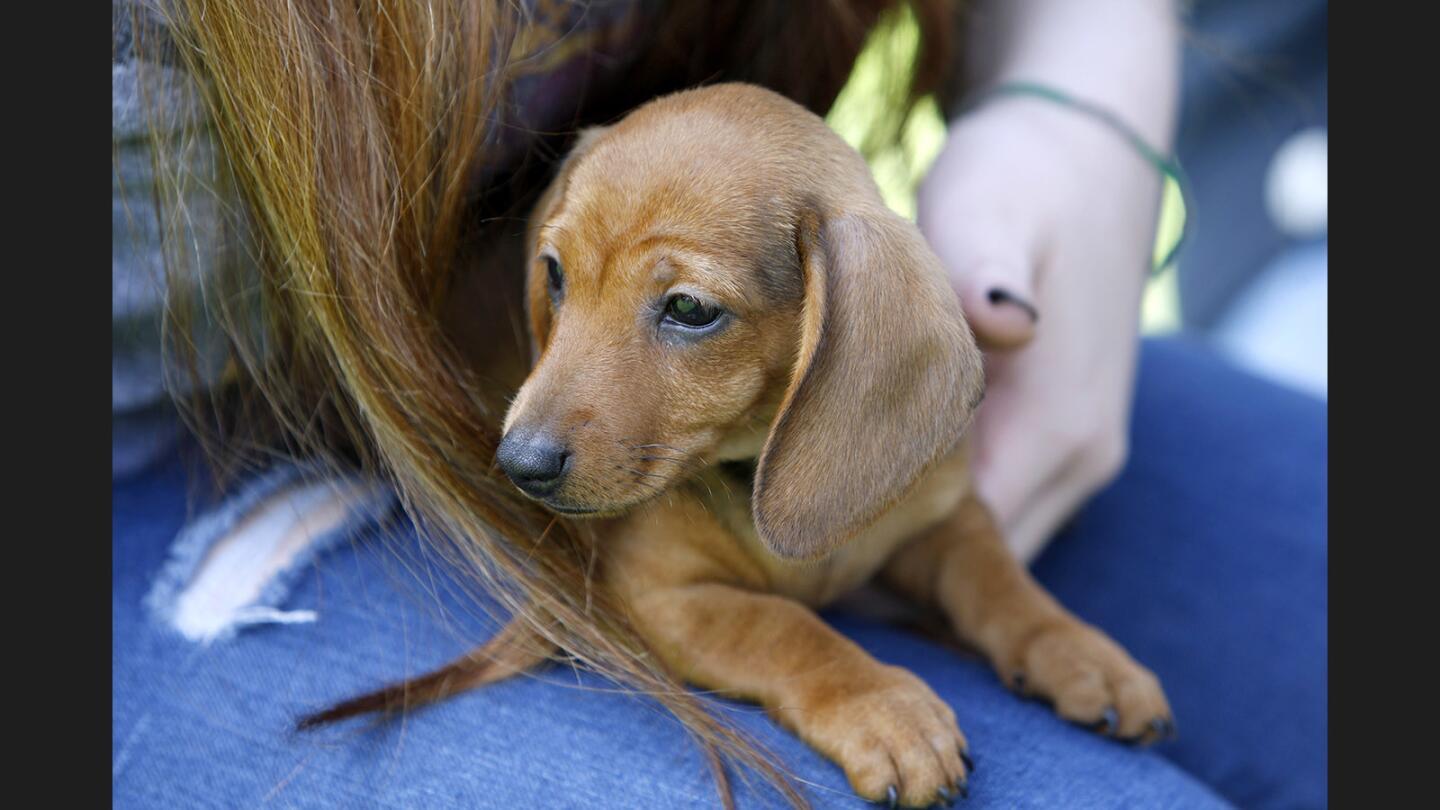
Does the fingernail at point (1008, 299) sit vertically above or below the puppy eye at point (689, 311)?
below

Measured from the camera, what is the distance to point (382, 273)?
4.94 feet

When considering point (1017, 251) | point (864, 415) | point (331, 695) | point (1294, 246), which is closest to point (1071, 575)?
point (1017, 251)

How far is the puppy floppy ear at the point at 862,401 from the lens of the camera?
1.52 m

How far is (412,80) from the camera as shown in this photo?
152 centimetres

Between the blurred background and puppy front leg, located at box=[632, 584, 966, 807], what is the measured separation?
2813 millimetres

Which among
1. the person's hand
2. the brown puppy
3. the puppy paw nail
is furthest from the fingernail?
the puppy paw nail

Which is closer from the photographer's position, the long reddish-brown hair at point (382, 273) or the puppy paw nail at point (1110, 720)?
the long reddish-brown hair at point (382, 273)

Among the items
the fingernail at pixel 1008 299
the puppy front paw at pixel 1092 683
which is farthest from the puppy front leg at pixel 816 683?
the fingernail at pixel 1008 299

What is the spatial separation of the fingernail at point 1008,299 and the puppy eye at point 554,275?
0.68 meters

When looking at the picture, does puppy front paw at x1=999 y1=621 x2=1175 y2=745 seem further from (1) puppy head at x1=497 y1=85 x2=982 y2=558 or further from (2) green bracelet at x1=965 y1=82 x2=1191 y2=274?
(2) green bracelet at x1=965 y1=82 x2=1191 y2=274

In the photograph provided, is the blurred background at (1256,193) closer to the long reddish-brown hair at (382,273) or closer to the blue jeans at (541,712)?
the blue jeans at (541,712)

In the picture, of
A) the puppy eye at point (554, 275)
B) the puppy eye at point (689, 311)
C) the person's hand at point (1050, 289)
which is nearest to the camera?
the puppy eye at point (689, 311)

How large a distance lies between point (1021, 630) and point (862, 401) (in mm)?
554

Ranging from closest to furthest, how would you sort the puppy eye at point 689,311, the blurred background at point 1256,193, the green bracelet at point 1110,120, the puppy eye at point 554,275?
the puppy eye at point 689,311 < the puppy eye at point 554,275 < the green bracelet at point 1110,120 < the blurred background at point 1256,193
